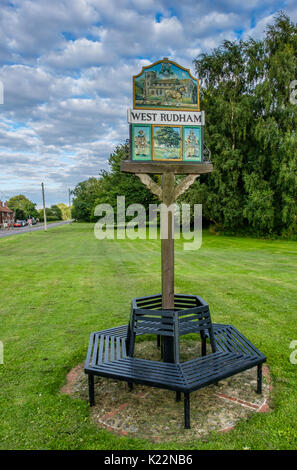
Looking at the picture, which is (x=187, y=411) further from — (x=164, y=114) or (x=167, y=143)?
(x=164, y=114)

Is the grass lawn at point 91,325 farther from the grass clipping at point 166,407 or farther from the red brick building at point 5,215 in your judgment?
the red brick building at point 5,215

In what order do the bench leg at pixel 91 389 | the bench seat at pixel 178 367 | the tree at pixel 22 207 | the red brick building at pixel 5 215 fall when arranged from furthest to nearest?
the tree at pixel 22 207 < the red brick building at pixel 5 215 < the bench leg at pixel 91 389 < the bench seat at pixel 178 367

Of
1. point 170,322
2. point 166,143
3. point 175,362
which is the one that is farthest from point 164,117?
point 175,362

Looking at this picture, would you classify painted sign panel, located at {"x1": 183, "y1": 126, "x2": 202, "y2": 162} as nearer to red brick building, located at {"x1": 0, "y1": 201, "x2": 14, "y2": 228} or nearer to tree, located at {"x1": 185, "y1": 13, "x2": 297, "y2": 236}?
tree, located at {"x1": 185, "y1": 13, "x2": 297, "y2": 236}

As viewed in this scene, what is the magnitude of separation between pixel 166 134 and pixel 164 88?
0.63 meters


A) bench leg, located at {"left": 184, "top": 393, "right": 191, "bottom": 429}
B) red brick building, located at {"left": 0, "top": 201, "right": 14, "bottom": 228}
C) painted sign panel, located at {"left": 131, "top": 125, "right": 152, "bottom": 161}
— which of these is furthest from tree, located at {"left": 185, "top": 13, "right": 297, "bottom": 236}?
red brick building, located at {"left": 0, "top": 201, "right": 14, "bottom": 228}

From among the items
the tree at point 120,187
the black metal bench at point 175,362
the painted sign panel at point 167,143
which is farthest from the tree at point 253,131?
the black metal bench at point 175,362

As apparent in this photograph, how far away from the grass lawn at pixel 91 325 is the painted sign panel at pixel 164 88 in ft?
12.4

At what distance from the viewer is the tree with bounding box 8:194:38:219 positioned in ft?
275

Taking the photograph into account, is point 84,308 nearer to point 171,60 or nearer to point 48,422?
point 48,422

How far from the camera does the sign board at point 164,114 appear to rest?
416 centimetres

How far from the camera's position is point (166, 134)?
13.9ft
